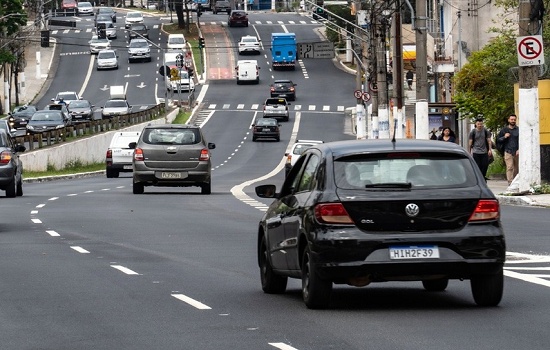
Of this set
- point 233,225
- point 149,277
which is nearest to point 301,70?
point 233,225

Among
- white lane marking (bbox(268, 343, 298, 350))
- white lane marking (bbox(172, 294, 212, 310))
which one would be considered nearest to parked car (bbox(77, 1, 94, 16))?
white lane marking (bbox(172, 294, 212, 310))

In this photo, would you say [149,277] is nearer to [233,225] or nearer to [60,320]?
[60,320]

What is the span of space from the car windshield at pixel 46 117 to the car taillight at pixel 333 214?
67.9m

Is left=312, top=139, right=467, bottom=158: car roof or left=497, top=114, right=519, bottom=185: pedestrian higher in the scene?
left=312, top=139, right=467, bottom=158: car roof

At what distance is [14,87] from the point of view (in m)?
122

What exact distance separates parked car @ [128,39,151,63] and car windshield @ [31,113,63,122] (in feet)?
163

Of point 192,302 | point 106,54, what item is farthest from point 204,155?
point 106,54

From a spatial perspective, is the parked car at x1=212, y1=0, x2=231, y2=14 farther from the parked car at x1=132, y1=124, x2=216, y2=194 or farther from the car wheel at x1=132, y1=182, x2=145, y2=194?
the parked car at x1=132, y1=124, x2=216, y2=194

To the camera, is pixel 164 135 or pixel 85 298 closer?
pixel 85 298

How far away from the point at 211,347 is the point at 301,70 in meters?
120

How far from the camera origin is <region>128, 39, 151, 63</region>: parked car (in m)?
129

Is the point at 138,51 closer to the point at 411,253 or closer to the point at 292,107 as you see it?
the point at 292,107

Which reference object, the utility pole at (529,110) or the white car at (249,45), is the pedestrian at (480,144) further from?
the white car at (249,45)

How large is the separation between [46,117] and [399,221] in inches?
2714
